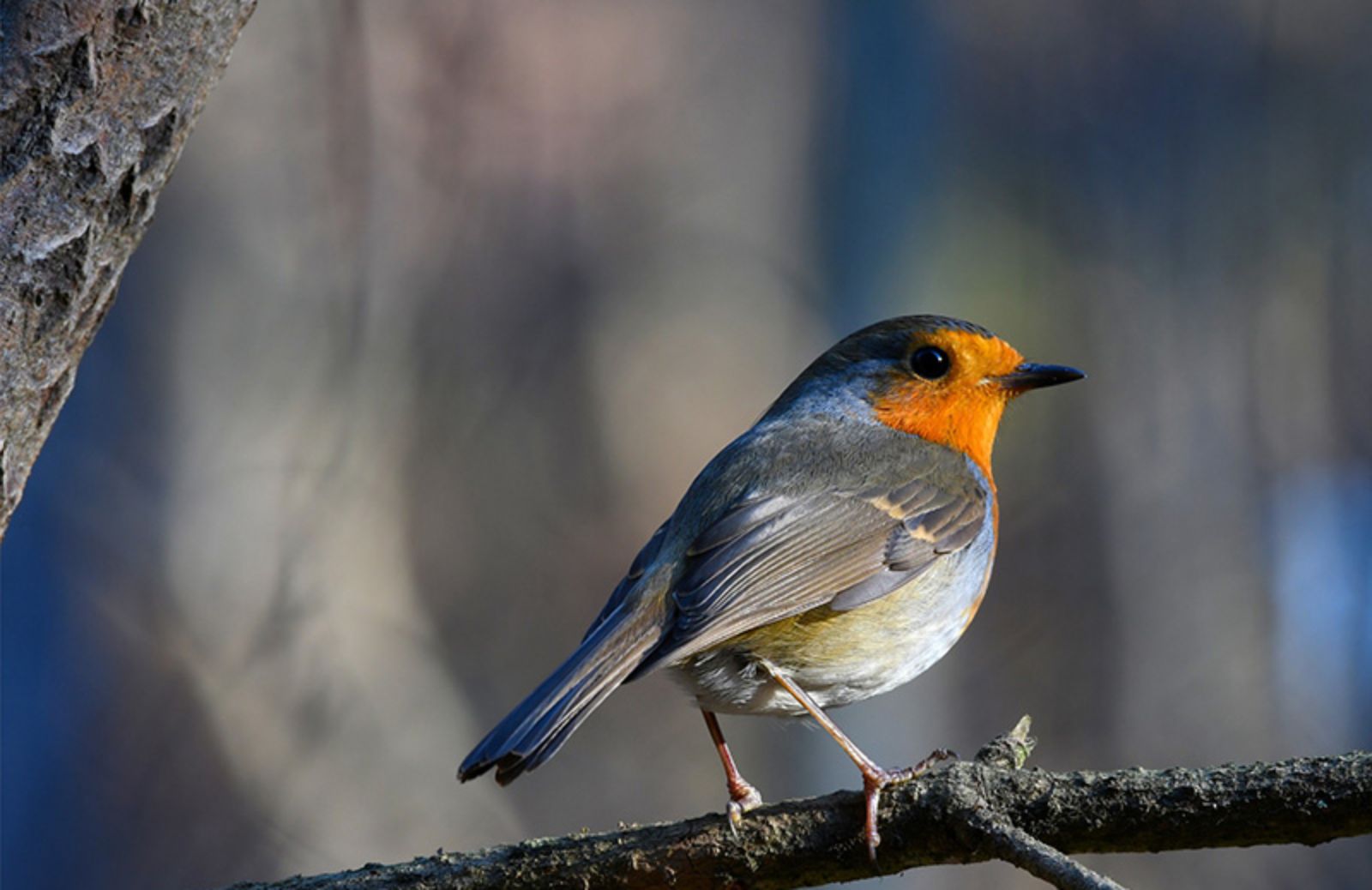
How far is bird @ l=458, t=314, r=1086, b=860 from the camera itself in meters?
2.60

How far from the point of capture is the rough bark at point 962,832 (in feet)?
6.07

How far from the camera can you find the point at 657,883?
225cm

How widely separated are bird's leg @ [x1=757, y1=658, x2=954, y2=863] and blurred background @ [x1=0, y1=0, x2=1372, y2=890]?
12.9ft

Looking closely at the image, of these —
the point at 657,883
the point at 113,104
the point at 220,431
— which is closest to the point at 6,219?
the point at 113,104

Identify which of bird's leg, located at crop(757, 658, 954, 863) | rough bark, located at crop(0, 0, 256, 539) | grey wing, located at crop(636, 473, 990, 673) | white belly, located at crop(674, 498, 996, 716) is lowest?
bird's leg, located at crop(757, 658, 954, 863)

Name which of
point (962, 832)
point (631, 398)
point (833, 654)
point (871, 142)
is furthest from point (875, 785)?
point (871, 142)

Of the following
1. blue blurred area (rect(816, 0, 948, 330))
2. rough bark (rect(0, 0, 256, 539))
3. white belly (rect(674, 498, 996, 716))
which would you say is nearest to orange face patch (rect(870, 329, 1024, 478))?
white belly (rect(674, 498, 996, 716))

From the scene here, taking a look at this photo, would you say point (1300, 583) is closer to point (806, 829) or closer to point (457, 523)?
point (457, 523)

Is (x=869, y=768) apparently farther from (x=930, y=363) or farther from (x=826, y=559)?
(x=930, y=363)

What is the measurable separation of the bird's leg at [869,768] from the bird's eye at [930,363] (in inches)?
38.0

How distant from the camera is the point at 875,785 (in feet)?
7.28

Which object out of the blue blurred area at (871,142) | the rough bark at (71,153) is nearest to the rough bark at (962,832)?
the rough bark at (71,153)

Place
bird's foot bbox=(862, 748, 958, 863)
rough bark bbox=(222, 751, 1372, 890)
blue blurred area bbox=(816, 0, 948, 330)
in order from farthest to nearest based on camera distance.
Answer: blue blurred area bbox=(816, 0, 948, 330), bird's foot bbox=(862, 748, 958, 863), rough bark bbox=(222, 751, 1372, 890)

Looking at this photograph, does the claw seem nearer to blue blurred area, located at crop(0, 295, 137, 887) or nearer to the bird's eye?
the bird's eye
